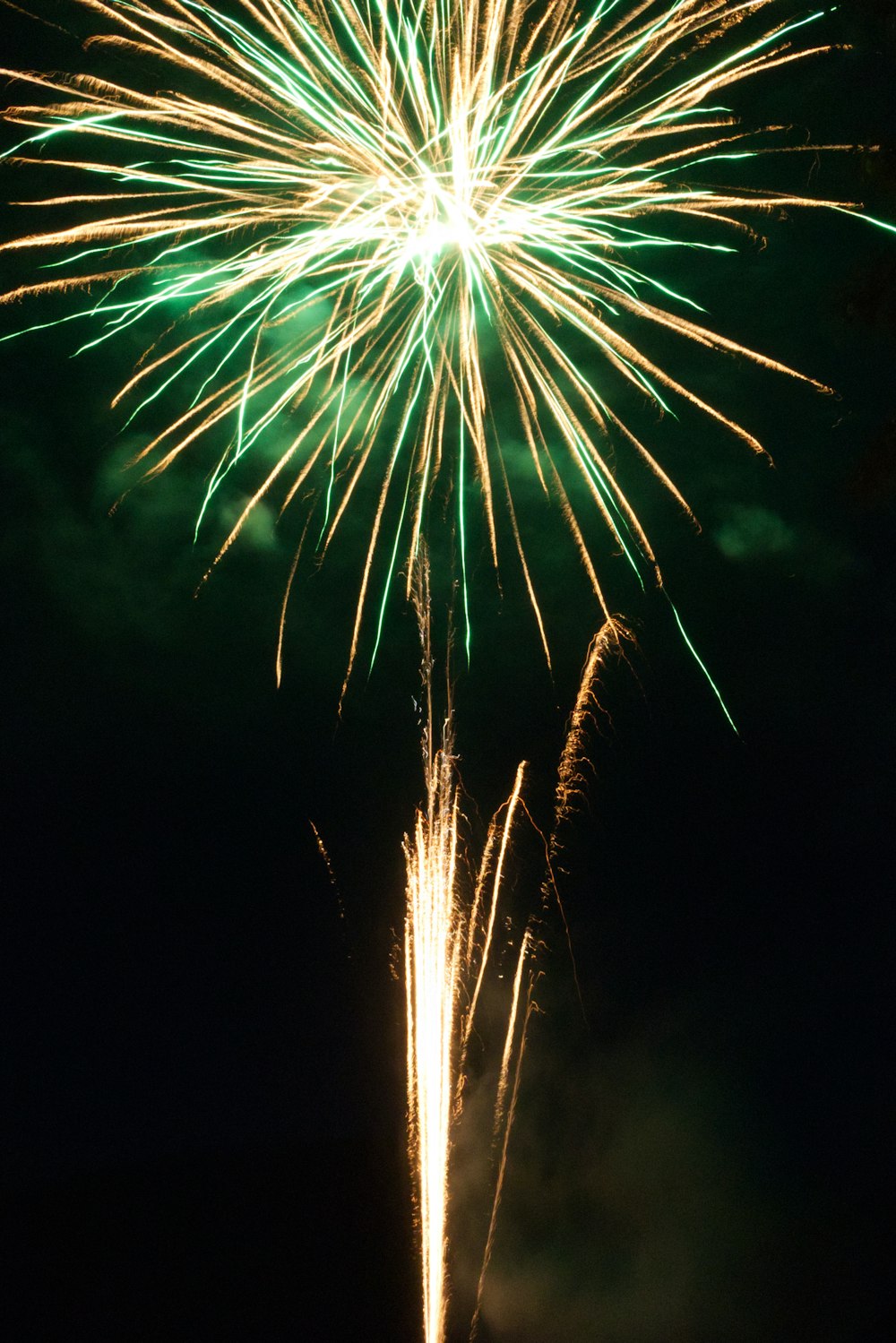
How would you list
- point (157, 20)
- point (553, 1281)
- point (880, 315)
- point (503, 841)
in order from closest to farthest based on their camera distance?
point (880, 315) < point (157, 20) < point (503, 841) < point (553, 1281)

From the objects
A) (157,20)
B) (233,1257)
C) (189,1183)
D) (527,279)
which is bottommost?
(189,1183)

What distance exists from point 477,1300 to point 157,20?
24.4 metres

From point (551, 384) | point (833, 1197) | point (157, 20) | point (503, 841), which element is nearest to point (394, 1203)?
point (833, 1197)

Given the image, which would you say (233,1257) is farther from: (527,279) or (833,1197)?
(527,279)

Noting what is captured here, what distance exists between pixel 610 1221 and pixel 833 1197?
5064 mm

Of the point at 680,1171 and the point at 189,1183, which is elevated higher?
the point at 680,1171

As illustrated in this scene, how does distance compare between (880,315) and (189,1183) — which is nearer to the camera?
(880,315)

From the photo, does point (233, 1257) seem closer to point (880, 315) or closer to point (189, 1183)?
point (189, 1183)

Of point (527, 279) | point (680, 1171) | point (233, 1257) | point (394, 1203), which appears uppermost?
point (527, 279)

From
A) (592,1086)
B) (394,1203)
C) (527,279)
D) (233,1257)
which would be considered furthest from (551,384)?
(394,1203)

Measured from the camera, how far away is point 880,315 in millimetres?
6953

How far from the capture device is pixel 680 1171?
22.4m

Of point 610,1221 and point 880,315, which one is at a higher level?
point 880,315

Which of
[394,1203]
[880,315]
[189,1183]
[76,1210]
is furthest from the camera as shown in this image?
[189,1183]
